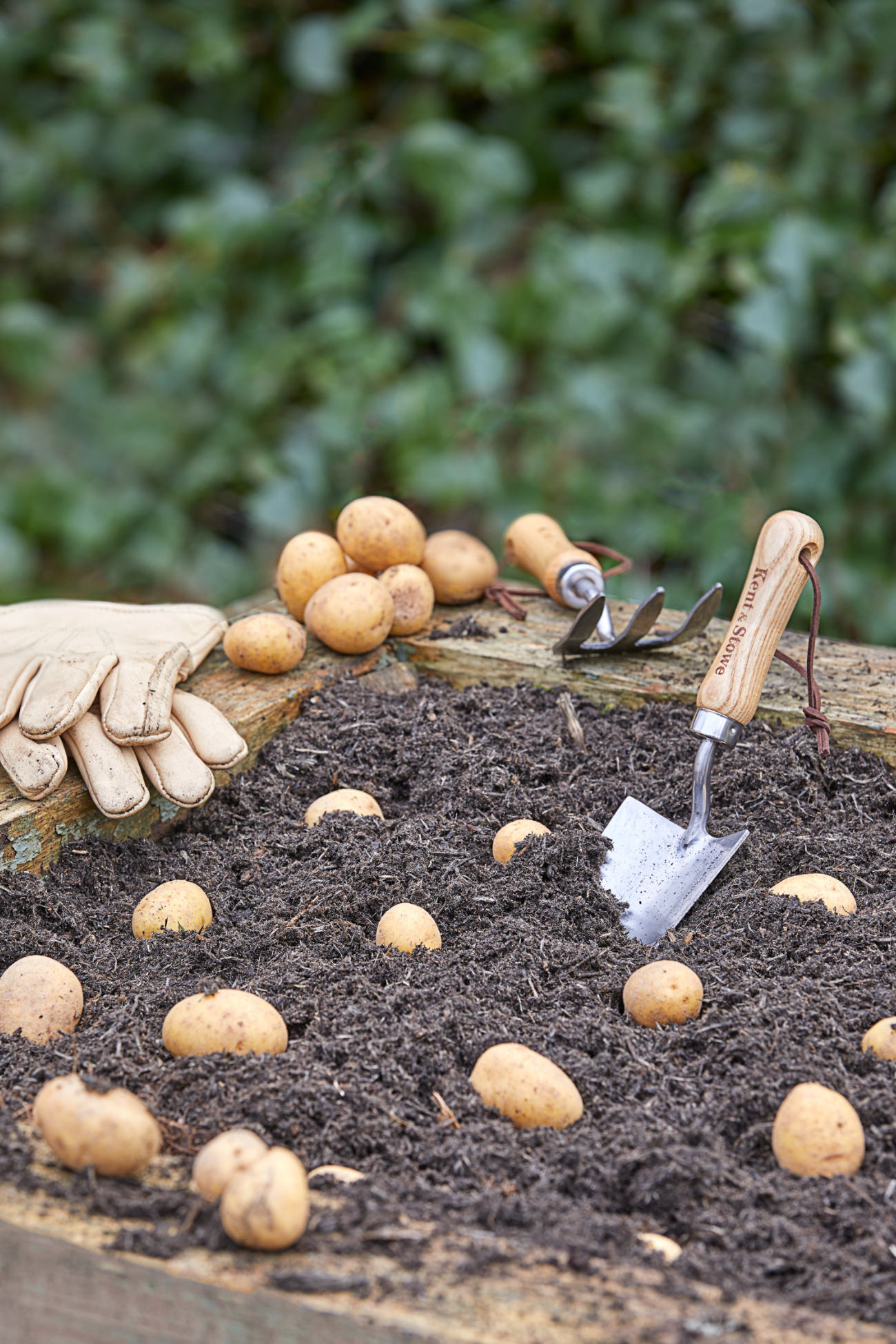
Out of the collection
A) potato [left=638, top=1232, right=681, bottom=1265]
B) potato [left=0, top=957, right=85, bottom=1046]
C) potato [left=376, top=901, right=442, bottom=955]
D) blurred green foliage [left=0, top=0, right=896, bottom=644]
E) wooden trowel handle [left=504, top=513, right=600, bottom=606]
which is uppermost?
blurred green foliage [left=0, top=0, right=896, bottom=644]

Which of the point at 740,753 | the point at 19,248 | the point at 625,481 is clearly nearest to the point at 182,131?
the point at 19,248

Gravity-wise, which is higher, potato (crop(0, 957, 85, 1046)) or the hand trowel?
the hand trowel

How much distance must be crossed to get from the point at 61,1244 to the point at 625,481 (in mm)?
3080

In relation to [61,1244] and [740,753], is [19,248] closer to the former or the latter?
[740,753]

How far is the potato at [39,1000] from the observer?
1.39 metres

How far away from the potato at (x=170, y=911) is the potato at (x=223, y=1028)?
26cm

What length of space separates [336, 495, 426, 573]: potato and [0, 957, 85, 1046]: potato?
4.07 ft

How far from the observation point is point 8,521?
433 centimetres

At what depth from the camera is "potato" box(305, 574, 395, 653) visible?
2293 mm

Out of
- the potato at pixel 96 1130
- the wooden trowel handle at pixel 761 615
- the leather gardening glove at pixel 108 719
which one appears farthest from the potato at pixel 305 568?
the potato at pixel 96 1130

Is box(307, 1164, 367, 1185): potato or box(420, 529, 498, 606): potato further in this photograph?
box(420, 529, 498, 606): potato

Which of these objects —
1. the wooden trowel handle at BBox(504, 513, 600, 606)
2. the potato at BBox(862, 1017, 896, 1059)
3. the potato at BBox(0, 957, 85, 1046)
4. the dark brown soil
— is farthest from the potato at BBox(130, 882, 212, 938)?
the wooden trowel handle at BBox(504, 513, 600, 606)

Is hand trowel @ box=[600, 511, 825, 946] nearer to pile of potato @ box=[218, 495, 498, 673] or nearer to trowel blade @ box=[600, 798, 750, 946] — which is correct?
trowel blade @ box=[600, 798, 750, 946]

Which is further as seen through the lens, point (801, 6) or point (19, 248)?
point (19, 248)
